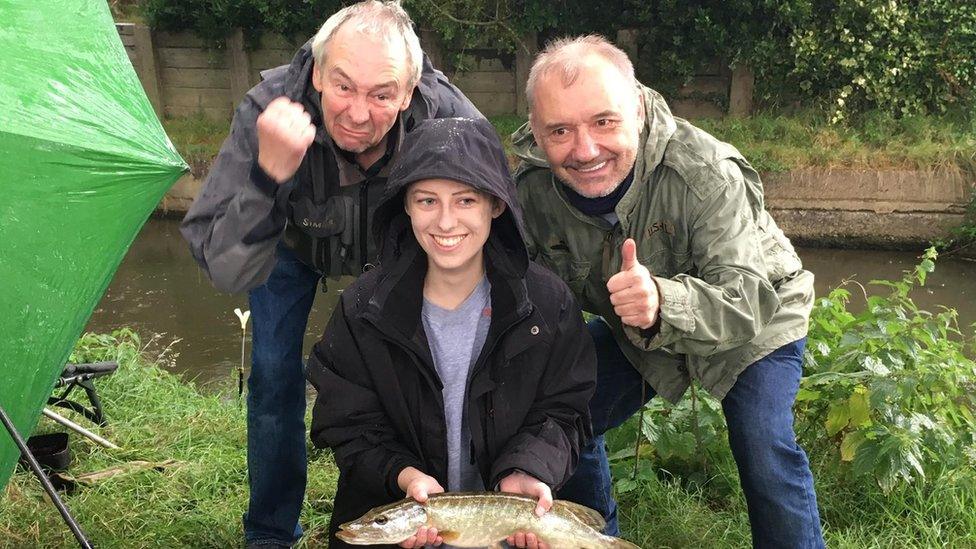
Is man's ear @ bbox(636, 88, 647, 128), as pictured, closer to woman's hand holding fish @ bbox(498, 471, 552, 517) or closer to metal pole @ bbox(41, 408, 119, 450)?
woman's hand holding fish @ bbox(498, 471, 552, 517)

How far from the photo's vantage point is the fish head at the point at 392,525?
96.7 inches

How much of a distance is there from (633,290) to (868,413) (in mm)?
1614

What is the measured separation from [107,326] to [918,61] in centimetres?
920

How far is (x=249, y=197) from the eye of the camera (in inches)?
113

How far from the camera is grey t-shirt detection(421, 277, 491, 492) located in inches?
110

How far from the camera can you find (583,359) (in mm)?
2869

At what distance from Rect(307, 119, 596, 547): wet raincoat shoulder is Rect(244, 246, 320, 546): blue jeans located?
0.48m

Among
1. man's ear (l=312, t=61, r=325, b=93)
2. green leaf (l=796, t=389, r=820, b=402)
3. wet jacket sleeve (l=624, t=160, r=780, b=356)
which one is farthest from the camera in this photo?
green leaf (l=796, t=389, r=820, b=402)

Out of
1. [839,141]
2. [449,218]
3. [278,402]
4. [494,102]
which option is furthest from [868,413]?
[494,102]

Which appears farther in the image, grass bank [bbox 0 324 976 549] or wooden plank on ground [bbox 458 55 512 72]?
wooden plank on ground [bbox 458 55 512 72]

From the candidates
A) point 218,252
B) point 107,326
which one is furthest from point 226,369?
point 218,252

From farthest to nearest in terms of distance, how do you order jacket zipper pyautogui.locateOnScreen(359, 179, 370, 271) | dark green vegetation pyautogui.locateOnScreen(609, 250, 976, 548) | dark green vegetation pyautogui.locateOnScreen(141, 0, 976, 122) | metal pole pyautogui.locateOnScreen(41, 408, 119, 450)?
dark green vegetation pyautogui.locateOnScreen(141, 0, 976, 122)
metal pole pyautogui.locateOnScreen(41, 408, 119, 450)
dark green vegetation pyautogui.locateOnScreen(609, 250, 976, 548)
jacket zipper pyautogui.locateOnScreen(359, 179, 370, 271)

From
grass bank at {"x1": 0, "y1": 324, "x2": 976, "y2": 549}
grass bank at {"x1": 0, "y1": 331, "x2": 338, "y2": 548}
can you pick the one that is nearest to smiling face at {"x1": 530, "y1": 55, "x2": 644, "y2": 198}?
grass bank at {"x1": 0, "y1": 324, "x2": 976, "y2": 549}

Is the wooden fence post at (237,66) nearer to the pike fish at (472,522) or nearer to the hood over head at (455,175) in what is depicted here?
the hood over head at (455,175)
